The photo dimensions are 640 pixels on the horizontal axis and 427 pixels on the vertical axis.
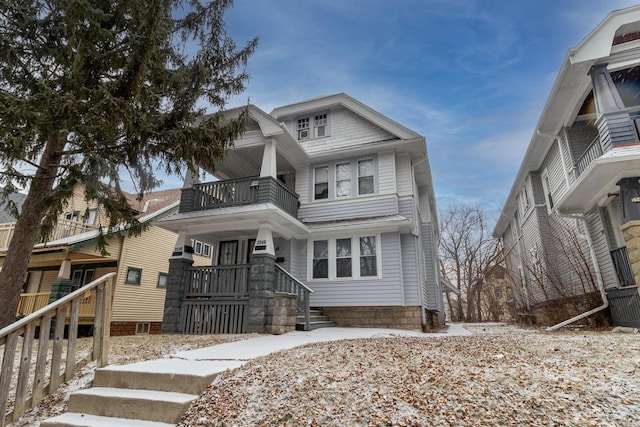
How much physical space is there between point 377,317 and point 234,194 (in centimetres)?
603

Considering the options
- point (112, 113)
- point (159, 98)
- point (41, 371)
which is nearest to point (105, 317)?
point (41, 371)

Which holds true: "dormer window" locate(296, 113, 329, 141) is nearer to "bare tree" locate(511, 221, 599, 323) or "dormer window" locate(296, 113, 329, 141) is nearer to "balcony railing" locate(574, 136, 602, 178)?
"balcony railing" locate(574, 136, 602, 178)

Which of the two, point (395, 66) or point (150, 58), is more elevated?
point (395, 66)

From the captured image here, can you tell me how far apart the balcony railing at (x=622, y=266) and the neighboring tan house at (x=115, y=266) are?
51.8 ft

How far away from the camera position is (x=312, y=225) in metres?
12.1

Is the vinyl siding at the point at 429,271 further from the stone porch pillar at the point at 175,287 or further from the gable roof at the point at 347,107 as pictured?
the stone porch pillar at the point at 175,287

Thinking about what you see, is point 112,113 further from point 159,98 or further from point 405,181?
point 405,181

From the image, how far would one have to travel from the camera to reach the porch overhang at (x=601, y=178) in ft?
25.2

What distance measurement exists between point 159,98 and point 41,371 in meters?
7.46

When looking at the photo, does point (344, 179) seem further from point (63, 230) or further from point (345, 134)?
point (63, 230)

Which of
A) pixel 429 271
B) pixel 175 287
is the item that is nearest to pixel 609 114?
pixel 429 271

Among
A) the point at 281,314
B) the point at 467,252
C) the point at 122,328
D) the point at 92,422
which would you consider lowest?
the point at 92,422

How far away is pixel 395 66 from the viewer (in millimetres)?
16047

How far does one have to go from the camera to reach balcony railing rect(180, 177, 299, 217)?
10141mm
